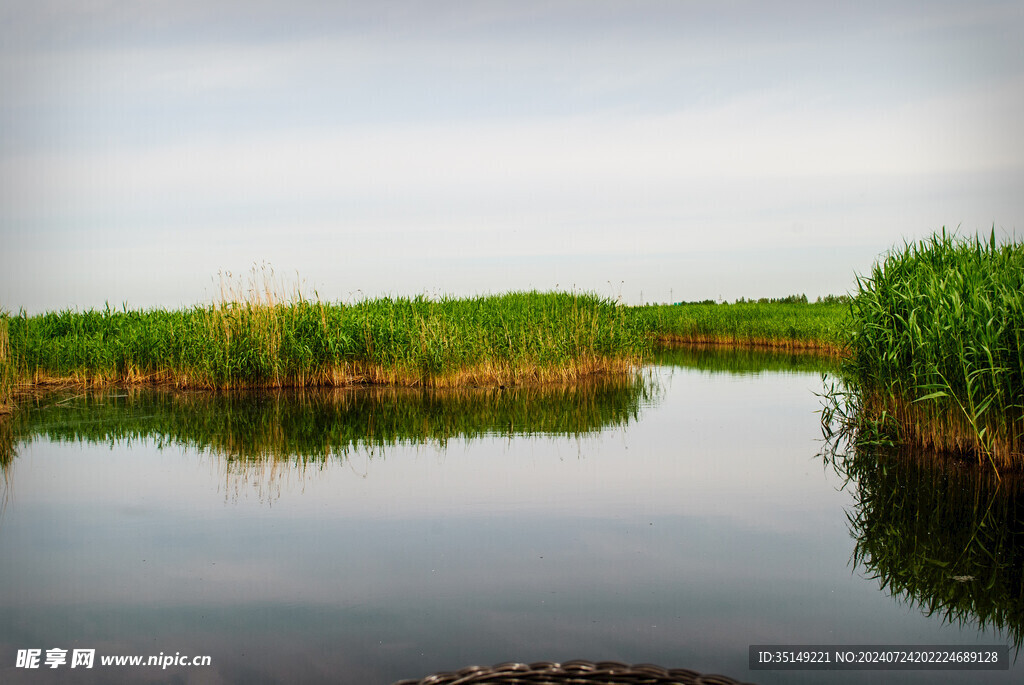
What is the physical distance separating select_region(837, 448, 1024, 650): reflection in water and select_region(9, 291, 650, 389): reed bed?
8370 millimetres

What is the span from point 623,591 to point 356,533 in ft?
7.52

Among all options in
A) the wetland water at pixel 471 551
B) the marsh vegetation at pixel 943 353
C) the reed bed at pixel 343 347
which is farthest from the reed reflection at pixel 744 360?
the wetland water at pixel 471 551

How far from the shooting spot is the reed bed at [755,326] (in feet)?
84.9

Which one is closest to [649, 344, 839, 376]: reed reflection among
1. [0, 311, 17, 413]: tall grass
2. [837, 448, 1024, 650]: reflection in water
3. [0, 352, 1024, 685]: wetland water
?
[0, 352, 1024, 685]: wetland water

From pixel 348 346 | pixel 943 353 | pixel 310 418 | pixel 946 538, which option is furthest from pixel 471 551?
pixel 348 346

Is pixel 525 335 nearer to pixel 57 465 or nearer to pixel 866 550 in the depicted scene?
pixel 57 465

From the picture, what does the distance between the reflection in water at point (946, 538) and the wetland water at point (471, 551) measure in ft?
0.09

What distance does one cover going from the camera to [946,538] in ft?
19.1

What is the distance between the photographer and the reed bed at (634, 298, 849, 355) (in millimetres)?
25891

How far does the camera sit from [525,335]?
16.0 meters

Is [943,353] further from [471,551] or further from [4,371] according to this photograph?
[4,371]

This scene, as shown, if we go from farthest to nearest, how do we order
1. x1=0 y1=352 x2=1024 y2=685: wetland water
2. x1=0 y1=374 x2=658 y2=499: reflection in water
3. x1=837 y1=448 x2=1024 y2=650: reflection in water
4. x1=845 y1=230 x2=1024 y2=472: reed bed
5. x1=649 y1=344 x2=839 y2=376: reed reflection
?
x1=649 y1=344 x2=839 y2=376: reed reflection → x1=0 y1=374 x2=658 y2=499: reflection in water → x1=845 y1=230 x2=1024 y2=472: reed bed → x1=837 y1=448 x2=1024 y2=650: reflection in water → x1=0 y1=352 x2=1024 y2=685: wetland water

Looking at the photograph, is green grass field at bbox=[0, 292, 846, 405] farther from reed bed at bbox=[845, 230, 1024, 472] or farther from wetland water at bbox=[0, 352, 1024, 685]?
reed bed at bbox=[845, 230, 1024, 472]

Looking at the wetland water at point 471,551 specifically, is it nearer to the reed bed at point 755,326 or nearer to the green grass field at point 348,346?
the green grass field at point 348,346
